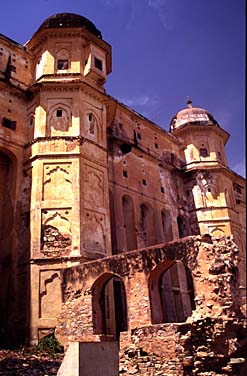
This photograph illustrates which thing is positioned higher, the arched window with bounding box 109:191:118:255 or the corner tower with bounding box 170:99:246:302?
the corner tower with bounding box 170:99:246:302

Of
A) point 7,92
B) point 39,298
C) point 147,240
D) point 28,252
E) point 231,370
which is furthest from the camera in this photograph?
point 147,240

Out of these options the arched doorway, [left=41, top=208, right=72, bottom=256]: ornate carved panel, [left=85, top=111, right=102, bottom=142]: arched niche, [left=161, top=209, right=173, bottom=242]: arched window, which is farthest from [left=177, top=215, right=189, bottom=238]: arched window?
[left=41, top=208, right=72, bottom=256]: ornate carved panel

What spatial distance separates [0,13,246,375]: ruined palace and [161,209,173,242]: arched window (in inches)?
4.1

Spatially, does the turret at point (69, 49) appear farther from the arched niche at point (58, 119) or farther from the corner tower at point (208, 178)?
the corner tower at point (208, 178)

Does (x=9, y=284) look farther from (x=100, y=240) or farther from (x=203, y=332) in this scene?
(x=203, y=332)

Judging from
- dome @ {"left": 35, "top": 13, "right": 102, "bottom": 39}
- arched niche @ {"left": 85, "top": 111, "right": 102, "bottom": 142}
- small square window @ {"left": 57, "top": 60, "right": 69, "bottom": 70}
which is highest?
dome @ {"left": 35, "top": 13, "right": 102, "bottom": 39}

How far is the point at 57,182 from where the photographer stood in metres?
18.4

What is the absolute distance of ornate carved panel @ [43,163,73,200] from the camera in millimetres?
18125

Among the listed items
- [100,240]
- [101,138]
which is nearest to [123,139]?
[101,138]

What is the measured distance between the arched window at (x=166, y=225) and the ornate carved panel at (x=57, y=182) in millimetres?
10413

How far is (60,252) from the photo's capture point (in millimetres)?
16875

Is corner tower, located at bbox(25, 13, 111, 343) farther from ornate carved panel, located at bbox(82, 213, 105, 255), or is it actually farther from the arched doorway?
A: the arched doorway

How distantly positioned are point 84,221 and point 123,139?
30.4ft

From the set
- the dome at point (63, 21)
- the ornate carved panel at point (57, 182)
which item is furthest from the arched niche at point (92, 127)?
the dome at point (63, 21)
